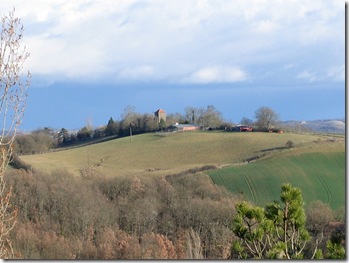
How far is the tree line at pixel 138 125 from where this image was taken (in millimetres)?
49656

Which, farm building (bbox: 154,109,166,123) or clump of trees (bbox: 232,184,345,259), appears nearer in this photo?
clump of trees (bbox: 232,184,345,259)

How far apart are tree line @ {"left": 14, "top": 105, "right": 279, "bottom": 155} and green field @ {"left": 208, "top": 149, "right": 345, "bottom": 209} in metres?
15.1

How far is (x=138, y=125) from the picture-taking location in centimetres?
5528

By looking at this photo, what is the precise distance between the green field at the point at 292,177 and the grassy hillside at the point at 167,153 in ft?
10.2

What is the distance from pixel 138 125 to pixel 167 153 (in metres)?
13.4

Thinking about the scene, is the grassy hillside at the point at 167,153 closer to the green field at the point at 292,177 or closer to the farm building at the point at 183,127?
the green field at the point at 292,177

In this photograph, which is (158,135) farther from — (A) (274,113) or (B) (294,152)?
(B) (294,152)

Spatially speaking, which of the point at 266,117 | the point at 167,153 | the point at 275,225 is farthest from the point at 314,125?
the point at 275,225

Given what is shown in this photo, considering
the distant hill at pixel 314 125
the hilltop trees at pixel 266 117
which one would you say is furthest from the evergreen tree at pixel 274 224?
the hilltop trees at pixel 266 117

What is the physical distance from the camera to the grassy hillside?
37.8 metres

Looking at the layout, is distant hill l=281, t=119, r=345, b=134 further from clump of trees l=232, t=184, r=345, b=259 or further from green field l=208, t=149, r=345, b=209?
clump of trees l=232, t=184, r=345, b=259

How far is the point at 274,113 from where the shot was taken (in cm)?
4925

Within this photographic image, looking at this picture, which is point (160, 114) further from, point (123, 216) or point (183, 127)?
point (123, 216)

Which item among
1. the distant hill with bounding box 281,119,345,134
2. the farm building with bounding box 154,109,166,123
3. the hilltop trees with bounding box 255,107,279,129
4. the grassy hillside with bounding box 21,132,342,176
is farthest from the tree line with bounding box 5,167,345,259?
the farm building with bounding box 154,109,166,123
